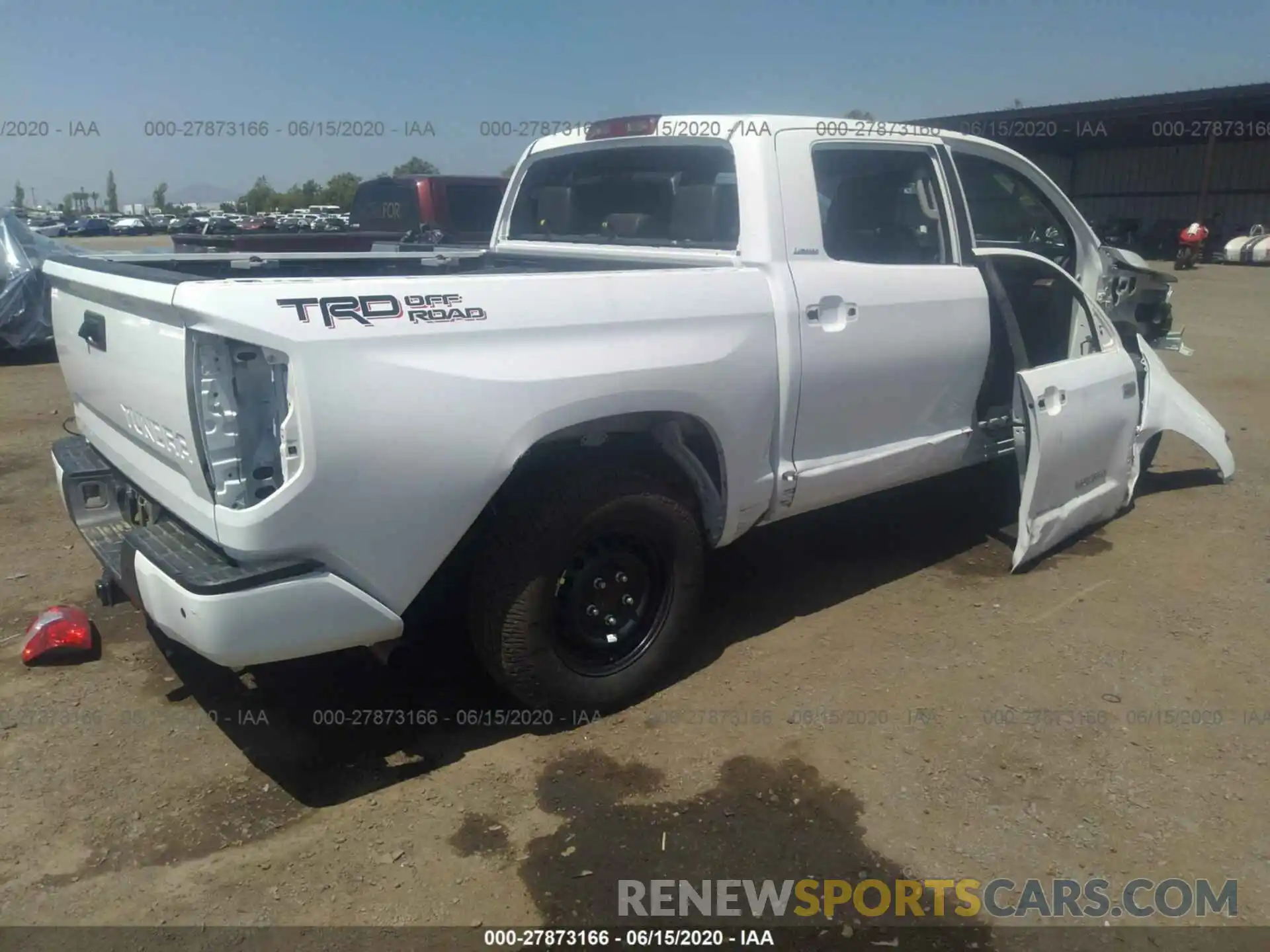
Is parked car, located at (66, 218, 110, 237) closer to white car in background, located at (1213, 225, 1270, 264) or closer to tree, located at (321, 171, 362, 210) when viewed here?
tree, located at (321, 171, 362, 210)

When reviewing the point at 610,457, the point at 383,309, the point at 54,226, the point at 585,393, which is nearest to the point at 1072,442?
the point at 610,457

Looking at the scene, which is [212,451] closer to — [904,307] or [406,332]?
[406,332]

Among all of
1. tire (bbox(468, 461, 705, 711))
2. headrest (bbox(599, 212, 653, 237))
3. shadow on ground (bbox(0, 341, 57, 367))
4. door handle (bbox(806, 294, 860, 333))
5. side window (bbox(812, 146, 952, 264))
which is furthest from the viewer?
shadow on ground (bbox(0, 341, 57, 367))

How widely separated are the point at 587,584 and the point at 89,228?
5833 cm

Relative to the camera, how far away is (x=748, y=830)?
→ 113 inches

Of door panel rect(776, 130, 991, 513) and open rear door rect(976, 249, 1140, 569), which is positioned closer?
door panel rect(776, 130, 991, 513)

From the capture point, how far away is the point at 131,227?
53.3 metres

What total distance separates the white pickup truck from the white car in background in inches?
932

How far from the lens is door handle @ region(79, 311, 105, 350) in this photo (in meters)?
3.12

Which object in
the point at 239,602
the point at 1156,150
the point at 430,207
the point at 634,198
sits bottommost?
the point at 239,602

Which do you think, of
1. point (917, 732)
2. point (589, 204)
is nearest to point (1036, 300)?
point (589, 204)

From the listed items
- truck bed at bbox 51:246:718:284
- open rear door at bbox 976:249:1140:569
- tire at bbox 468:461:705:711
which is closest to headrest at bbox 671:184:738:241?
truck bed at bbox 51:246:718:284

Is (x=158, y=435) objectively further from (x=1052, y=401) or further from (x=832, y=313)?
(x=1052, y=401)

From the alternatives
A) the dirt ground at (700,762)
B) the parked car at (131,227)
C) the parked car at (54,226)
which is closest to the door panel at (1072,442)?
the dirt ground at (700,762)
